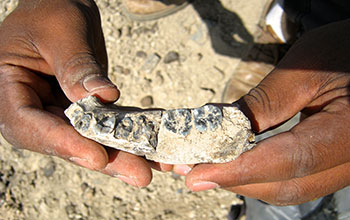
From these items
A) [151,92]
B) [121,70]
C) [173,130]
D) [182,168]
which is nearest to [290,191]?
[182,168]

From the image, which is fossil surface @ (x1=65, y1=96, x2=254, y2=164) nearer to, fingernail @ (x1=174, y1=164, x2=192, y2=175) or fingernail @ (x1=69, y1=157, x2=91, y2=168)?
fingernail @ (x1=69, y1=157, x2=91, y2=168)

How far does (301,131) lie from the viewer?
67.5 inches

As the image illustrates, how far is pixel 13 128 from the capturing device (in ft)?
5.98

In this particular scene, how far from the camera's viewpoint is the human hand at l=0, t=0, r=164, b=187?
5.72ft

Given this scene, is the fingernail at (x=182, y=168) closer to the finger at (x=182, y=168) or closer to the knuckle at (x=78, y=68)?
the finger at (x=182, y=168)

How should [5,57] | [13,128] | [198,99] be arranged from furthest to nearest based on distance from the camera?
[198,99]
[5,57]
[13,128]

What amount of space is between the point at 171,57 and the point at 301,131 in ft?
7.14

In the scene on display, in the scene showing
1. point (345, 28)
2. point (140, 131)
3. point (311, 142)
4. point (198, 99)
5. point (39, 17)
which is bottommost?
point (198, 99)

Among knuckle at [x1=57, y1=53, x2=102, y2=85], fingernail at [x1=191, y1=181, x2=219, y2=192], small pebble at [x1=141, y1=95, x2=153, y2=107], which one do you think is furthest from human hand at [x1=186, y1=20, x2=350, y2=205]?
small pebble at [x1=141, y1=95, x2=153, y2=107]

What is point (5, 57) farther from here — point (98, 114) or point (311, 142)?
point (311, 142)

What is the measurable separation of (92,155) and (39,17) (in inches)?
41.9

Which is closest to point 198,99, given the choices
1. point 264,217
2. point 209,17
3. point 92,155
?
point 209,17

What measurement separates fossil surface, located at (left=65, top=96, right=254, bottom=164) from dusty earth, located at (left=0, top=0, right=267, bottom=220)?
54.5 inches

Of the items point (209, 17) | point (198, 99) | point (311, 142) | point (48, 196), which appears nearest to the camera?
point (311, 142)
